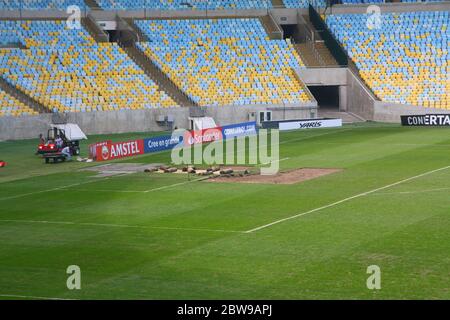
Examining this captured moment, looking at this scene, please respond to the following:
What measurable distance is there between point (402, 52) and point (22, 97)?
34.0 m

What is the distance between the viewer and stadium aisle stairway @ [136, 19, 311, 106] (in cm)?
7688

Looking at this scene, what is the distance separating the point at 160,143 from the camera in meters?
59.5

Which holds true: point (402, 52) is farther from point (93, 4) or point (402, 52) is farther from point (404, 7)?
point (93, 4)

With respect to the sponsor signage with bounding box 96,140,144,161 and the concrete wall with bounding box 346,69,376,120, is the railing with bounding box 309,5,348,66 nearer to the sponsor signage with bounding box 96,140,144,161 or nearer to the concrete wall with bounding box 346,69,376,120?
the concrete wall with bounding box 346,69,376,120

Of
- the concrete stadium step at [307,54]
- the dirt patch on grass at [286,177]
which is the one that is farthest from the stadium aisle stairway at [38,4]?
the dirt patch on grass at [286,177]

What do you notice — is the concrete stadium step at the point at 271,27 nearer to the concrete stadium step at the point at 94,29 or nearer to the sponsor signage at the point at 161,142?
the concrete stadium step at the point at 94,29

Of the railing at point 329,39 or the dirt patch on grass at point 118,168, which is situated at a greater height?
the railing at point 329,39

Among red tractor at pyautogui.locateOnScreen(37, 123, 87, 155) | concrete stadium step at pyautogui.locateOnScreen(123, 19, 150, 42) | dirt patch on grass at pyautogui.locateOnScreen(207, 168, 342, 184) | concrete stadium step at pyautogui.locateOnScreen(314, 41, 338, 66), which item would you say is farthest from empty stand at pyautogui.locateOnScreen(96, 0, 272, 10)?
dirt patch on grass at pyautogui.locateOnScreen(207, 168, 342, 184)

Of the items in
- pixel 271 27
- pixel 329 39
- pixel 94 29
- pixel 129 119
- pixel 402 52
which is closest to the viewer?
pixel 129 119

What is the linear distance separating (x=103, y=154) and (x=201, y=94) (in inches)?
890

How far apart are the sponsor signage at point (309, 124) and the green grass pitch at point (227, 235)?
883 inches

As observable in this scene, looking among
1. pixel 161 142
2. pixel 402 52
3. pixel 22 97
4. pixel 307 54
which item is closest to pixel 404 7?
pixel 402 52

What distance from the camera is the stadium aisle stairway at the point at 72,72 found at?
69.5m

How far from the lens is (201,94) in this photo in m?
75.8
